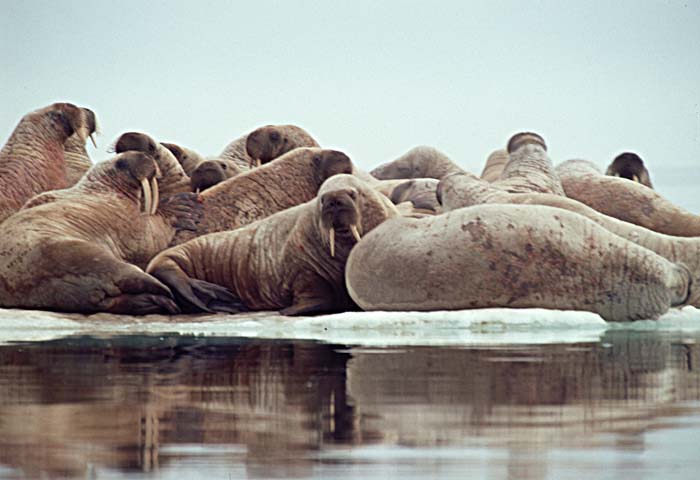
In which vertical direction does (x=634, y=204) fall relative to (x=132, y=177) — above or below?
below

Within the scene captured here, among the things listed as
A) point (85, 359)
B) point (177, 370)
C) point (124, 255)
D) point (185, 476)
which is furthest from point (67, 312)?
point (185, 476)

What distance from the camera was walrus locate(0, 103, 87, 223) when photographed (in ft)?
39.5

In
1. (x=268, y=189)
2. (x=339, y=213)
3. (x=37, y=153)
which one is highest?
(x=37, y=153)

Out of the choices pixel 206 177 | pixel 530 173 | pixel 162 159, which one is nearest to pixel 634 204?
pixel 530 173

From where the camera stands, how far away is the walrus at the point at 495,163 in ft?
47.4

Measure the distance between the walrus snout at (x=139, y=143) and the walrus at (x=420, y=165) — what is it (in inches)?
161

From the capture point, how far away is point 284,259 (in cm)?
971

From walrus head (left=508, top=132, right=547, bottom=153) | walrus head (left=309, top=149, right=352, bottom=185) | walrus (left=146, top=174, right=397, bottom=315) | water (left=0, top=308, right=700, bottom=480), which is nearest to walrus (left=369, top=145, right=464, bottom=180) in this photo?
walrus head (left=508, top=132, right=547, bottom=153)

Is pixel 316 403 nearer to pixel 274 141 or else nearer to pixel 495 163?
pixel 274 141

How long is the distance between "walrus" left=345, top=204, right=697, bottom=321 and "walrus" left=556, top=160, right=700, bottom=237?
7.38 ft

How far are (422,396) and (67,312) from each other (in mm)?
5599

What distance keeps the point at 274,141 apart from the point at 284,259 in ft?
11.8

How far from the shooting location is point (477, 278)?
8.23 metres

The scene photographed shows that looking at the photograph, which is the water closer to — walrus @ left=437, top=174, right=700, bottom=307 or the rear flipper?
walrus @ left=437, top=174, right=700, bottom=307
